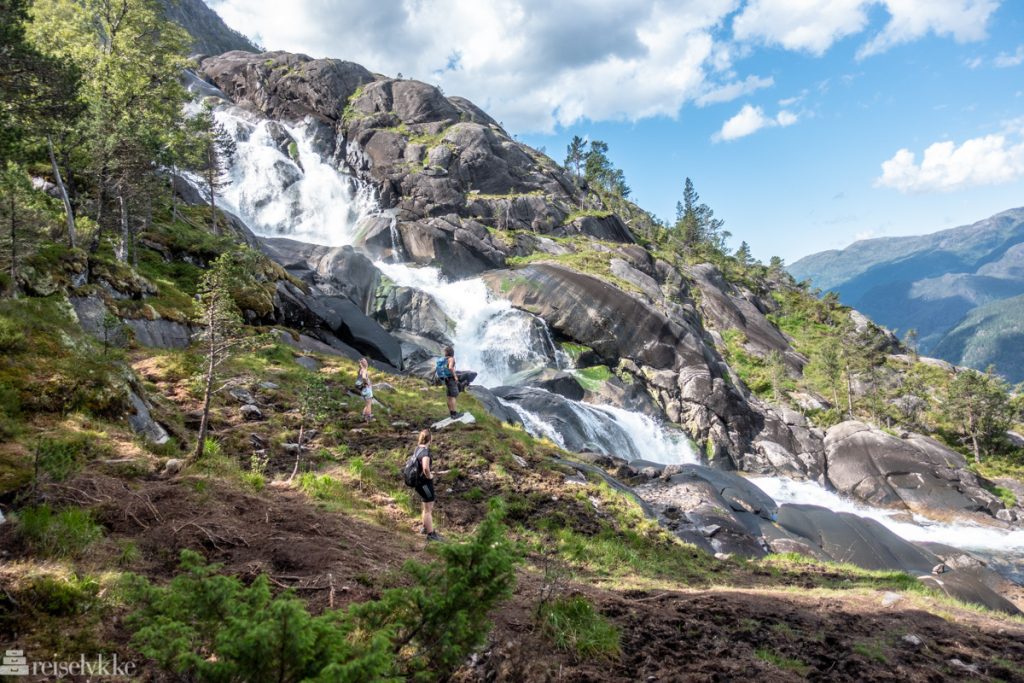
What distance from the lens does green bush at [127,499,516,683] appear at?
2.46 metres

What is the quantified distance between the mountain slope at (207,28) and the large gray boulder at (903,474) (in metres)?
147

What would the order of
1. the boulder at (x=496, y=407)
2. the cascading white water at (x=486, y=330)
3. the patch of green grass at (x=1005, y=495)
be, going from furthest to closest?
Result: the cascading white water at (x=486, y=330) → the patch of green grass at (x=1005, y=495) → the boulder at (x=496, y=407)

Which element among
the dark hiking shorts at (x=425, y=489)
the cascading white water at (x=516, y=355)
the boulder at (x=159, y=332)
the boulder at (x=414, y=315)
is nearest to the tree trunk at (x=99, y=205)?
the boulder at (x=159, y=332)

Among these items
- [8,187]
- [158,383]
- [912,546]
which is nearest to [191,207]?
[8,187]

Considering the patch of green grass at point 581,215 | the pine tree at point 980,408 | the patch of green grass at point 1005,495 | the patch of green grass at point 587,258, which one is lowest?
the patch of green grass at point 1005,495

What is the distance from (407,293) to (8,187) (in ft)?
99.3

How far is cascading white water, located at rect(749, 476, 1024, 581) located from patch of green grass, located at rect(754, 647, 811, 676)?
25869 mm

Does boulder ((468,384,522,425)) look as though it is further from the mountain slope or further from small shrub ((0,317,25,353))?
the mountain slope

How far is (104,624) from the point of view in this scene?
14.3 ft

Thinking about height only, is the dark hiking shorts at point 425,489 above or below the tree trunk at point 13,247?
below

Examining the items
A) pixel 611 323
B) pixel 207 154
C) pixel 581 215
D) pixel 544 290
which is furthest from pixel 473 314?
pixel 581 215

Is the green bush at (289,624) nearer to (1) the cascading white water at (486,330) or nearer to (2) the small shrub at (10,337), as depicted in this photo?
(2) the small shrub at (10,337)

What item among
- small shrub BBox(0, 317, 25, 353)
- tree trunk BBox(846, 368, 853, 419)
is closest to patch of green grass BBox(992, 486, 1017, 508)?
tree trunk BBox(846, 368, 853, 419)

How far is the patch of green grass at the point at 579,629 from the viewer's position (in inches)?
227
